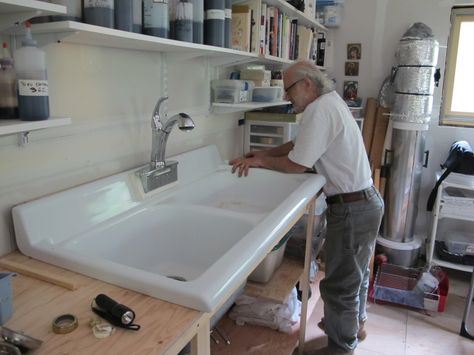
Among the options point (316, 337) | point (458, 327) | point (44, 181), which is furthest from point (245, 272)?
point (458, 327)

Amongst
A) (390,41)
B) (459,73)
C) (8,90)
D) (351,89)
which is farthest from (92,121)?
(459,73)

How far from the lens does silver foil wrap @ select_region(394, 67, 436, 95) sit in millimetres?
2725

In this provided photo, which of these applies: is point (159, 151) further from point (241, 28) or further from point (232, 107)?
point (241, 28)

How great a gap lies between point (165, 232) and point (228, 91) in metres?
0.96

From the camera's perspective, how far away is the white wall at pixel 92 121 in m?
1.13

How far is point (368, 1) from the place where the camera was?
3.12 m

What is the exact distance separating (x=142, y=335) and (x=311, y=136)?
1.20 m

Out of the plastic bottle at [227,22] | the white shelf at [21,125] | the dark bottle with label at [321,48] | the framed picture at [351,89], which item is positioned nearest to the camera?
the white shelf at [21,125]

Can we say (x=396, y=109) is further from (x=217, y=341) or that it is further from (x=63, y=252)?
(x=63, y=252)

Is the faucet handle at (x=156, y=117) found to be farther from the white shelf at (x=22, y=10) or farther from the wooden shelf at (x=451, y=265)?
the wooden shelf at (x=451, y=265)

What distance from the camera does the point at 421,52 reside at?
271 cm

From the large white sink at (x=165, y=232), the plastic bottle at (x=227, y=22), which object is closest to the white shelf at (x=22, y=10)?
the large white sink at (x=165, y=232)

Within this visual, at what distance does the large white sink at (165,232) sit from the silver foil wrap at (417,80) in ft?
4.50

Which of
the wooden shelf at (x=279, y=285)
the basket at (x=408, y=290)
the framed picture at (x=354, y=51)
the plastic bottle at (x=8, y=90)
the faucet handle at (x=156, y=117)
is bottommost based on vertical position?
the basket at (x=408, y=290)
